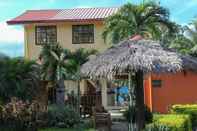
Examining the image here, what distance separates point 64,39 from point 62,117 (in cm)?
1477

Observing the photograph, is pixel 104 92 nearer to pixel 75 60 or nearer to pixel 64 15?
pixel 64 15

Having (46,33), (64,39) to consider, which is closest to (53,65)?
(64,39)

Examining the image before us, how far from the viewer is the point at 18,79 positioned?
23797 millimetres

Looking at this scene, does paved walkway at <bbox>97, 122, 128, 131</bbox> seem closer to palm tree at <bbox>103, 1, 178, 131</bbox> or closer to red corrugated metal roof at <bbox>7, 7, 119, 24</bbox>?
palm tree at <bbox>103, 1, 178, 131</bbox>

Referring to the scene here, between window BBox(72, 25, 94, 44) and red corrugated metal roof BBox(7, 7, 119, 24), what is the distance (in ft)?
2.57

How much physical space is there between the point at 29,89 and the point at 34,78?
0.72 metres

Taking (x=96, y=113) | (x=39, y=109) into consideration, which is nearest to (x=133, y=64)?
(x=96, y=113)

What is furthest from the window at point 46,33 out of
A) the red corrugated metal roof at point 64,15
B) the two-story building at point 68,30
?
the red corrugated metal roof at point 64,15

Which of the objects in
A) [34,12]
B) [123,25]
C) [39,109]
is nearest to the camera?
[39,109]

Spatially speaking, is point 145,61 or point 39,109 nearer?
point 145,61

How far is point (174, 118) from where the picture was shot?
1577 centimetres

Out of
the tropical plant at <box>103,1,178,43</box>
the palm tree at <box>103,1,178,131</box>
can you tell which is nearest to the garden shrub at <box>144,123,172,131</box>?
the palm tree at <box>103,1,178,131</box>

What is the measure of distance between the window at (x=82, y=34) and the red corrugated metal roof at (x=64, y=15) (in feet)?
2.57

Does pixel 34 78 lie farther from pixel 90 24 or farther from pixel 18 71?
pixel 90 24
